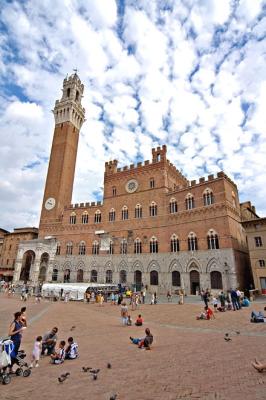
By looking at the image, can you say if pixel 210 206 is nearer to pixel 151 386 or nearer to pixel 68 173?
pixel 151 386

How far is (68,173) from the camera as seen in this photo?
5031 cm

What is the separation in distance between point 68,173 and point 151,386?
47.3 meters

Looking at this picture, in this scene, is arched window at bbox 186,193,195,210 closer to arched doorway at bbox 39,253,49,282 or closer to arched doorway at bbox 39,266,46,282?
arched doorway at bbox 39,253,49,282

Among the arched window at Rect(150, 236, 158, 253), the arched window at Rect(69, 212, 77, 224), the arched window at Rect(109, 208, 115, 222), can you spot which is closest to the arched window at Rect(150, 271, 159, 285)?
the arched window at Rect(150, 236, 158, 253)

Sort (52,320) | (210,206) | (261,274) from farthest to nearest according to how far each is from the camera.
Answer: (210,206) → (261,274) → (52,320)

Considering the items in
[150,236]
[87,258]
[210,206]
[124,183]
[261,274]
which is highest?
[124,183]

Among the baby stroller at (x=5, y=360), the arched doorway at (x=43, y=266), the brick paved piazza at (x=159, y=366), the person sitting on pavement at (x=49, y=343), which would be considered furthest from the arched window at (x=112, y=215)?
the baby stroller at (x=5, y=360)

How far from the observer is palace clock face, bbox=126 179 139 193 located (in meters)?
40.3

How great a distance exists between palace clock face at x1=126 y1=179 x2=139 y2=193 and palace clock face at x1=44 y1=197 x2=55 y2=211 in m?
16.0

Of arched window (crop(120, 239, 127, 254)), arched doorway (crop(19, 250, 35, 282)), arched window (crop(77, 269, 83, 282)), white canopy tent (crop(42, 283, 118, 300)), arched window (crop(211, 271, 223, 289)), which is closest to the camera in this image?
white canopy tent (crop(42, 283, 118, 300))

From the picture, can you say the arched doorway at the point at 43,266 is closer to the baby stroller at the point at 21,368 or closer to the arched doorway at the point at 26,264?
the arched doorway at the point at 26,264

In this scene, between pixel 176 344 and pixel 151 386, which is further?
pixel 176 344

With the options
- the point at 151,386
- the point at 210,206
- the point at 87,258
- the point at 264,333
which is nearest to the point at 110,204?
the point at 87,258

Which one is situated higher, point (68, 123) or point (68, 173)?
point (68, 123)
